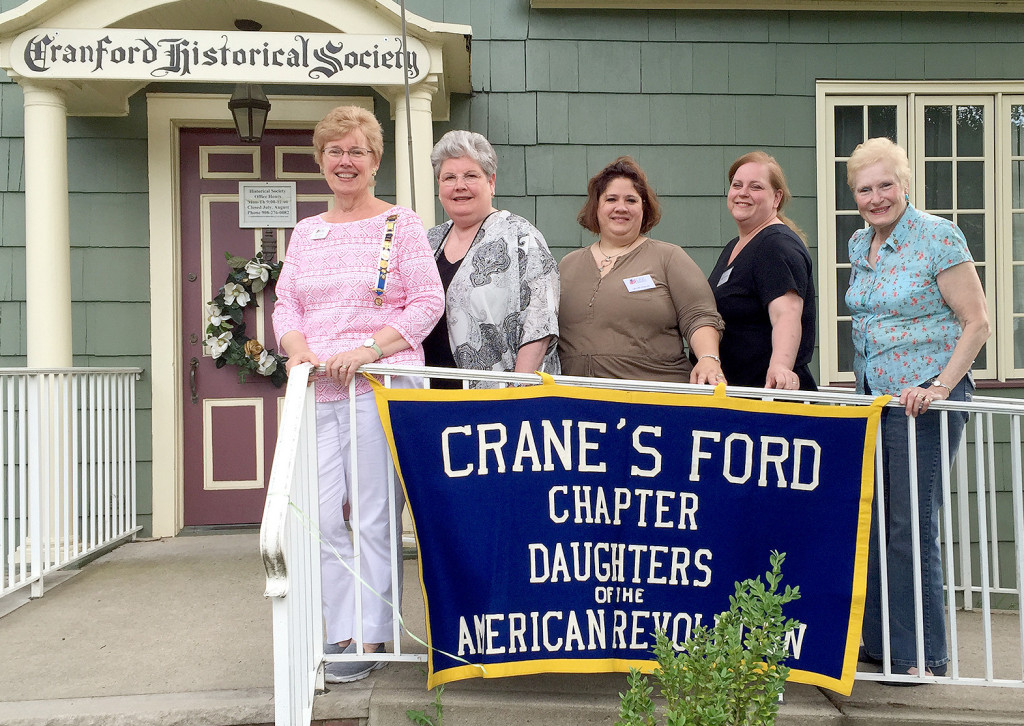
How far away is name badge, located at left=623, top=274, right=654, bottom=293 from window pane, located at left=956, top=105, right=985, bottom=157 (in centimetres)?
324

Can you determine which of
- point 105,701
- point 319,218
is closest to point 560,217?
point 319,218

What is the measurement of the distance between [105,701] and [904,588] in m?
2.39

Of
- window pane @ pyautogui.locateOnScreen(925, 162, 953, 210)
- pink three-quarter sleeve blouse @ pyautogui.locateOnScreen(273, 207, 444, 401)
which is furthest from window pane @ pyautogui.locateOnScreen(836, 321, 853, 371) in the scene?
pink three-quarter sleeve blouse @ pyautogui.locateOnScreen(273, 207, 444, 401)

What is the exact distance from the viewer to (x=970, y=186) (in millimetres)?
4867

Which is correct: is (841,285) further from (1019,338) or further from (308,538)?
(308,538)

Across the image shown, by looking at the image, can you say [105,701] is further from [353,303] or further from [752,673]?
[752,673]

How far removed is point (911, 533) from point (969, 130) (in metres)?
3.32

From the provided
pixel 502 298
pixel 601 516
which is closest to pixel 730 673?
pixel 601 516

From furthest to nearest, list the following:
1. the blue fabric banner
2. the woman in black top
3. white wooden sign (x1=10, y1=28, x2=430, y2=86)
Result: 1. white wooden sign (x1=10, y1=28, x2=430, y2=86)
2. the woman in black top
3. the blue fabric banner

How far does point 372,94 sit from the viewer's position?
15.6 feet

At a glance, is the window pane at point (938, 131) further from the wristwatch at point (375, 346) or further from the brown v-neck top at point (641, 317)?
the wristwatch at point (375, 346)

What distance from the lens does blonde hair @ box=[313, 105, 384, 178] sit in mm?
2504

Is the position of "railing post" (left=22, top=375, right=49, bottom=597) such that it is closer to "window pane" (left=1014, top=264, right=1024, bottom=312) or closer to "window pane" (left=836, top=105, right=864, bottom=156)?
"window pane" (left=836, top=105, right=864, bottom=156)

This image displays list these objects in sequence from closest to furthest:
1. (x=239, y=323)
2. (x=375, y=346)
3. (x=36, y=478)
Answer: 1. (x=375, y=346)
2. (x=36, y=478)
3. (x=239, y=323)
